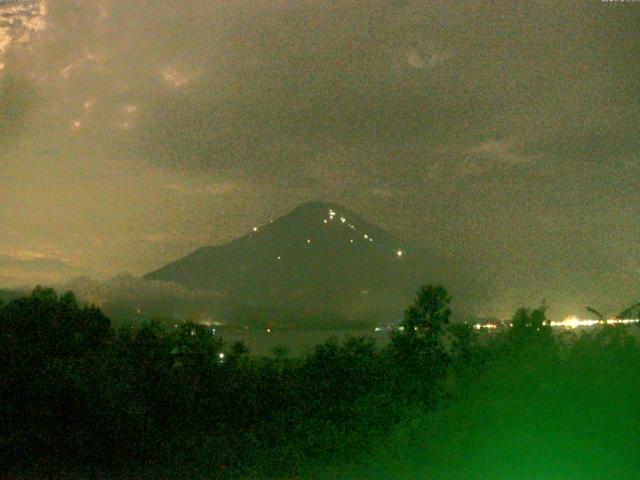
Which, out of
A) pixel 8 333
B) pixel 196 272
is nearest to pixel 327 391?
pixel 8 333

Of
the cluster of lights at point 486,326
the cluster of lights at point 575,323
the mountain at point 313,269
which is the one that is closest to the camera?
the cluster of lights at point 575,323

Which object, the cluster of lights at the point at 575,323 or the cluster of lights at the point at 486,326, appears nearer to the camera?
the cluster of lights at the point at 575,323

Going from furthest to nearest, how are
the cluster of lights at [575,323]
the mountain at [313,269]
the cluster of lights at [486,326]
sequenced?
the mountain at [313,269], the cluster of lights at [486,326], the cluster of lights at [575,323]

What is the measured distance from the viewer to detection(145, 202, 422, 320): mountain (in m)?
21.1

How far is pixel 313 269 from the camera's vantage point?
79.6ft

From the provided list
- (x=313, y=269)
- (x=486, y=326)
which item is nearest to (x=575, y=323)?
(x=486, y=326)

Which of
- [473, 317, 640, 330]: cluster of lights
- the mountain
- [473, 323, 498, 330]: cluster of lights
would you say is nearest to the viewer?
[473, 317, 640, 330]: cluster of lights

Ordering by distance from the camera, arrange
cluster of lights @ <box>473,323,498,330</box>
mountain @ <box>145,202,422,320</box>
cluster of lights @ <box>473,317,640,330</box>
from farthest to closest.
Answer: mountain @ <box>145,202,422,320</box>
cluster of lights @ <box>473,323,498,330</box>
cluster of lights @ <box>473,317,640,330</box>

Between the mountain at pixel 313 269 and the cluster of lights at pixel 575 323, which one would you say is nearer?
the cluster of lights at pixel 575 323

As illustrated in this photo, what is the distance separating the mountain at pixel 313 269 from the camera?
69.1 ft

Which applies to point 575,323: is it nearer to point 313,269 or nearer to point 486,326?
point 486,326

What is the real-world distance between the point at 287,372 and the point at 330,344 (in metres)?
0.92

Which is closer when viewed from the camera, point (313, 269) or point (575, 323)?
point (575, 323)

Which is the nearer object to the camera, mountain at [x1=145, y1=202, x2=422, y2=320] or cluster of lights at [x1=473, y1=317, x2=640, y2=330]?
cluster of lights at [x1=473, y1=317, x2=640, y2=330]
